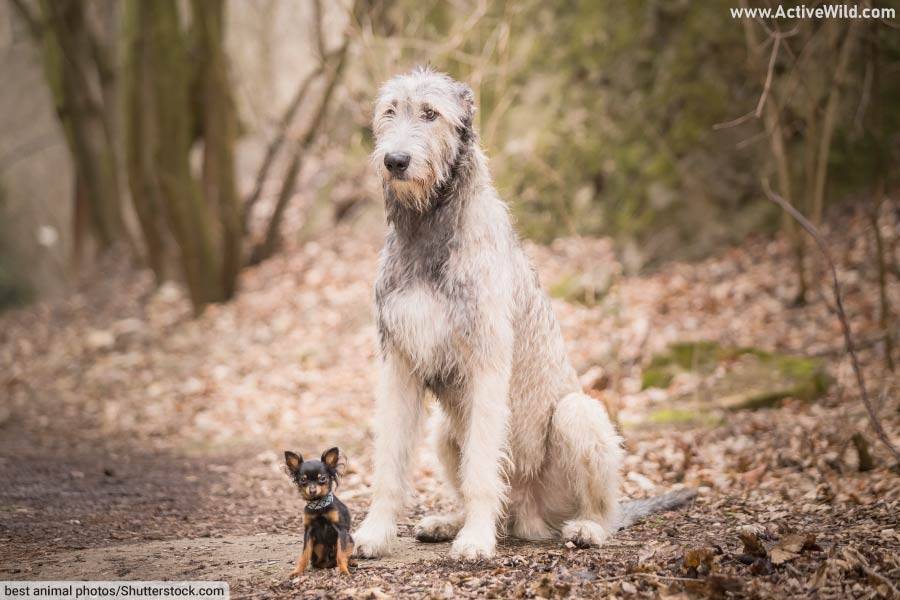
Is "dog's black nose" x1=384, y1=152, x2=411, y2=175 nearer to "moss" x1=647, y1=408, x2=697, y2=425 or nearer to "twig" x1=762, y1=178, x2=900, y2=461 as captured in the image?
"twig" x1=762, y1=178, x2=900, y2=461

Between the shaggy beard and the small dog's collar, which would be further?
the shaggy beard

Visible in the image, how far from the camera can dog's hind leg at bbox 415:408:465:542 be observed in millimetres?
4656

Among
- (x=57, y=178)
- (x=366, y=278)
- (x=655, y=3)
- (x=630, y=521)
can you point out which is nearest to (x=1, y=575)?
(x=630, y=521)

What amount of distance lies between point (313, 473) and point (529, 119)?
1050cm

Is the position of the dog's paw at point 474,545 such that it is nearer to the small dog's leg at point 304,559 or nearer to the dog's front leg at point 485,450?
the dog's front leg at point 485,450

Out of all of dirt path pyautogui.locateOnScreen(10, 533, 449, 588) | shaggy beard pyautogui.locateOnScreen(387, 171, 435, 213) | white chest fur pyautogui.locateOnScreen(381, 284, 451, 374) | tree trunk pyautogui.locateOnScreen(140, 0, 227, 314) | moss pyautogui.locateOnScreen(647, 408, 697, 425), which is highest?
tree trunk pyautogui.locateOnScreen(140, 0, 227, 314)

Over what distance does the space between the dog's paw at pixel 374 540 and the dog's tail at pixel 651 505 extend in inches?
56.6

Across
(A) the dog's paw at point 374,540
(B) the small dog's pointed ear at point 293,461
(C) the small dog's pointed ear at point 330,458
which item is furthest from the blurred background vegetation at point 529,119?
(B) the small dog's pointed ear at point 293,461

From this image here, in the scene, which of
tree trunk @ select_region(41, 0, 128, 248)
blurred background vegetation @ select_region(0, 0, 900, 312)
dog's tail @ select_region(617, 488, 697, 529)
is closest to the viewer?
dog's tail @ select_region(617, 488, 697, 529)

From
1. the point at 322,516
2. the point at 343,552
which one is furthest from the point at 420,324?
the point at 343,552

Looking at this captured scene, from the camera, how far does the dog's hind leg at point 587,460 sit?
15.0 feet

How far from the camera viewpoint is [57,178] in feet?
68.3

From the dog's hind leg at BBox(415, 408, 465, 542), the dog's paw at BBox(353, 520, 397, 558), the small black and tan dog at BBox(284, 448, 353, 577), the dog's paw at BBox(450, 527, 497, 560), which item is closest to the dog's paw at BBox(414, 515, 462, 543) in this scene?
the dog's hind leg at BBox(415, 408, 465, 542)

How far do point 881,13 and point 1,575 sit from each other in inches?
277
